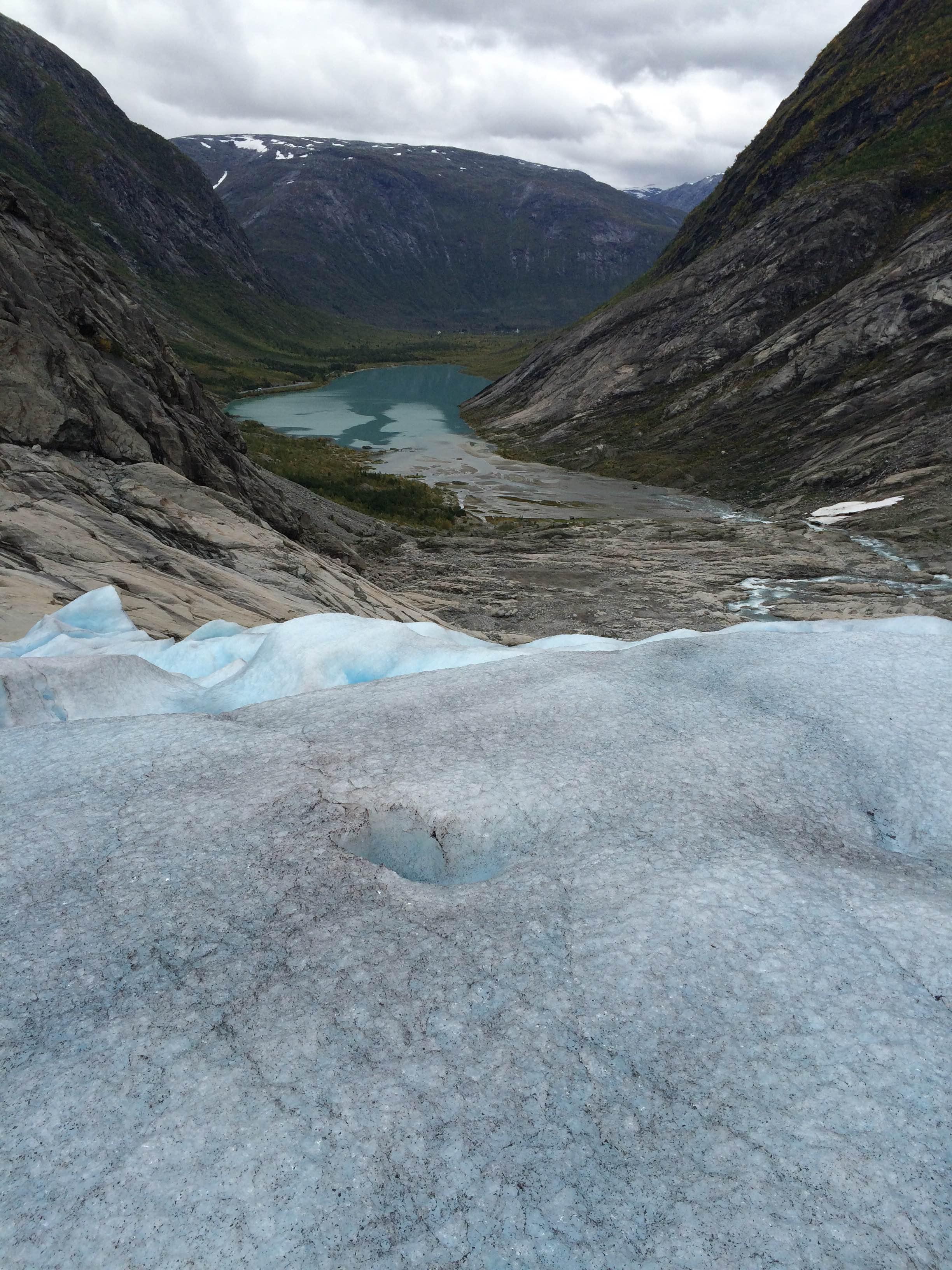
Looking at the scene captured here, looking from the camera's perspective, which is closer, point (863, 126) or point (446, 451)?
point (446, 451)

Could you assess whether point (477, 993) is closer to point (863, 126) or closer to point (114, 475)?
point (114, 475)

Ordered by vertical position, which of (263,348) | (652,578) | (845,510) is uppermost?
(263,348)

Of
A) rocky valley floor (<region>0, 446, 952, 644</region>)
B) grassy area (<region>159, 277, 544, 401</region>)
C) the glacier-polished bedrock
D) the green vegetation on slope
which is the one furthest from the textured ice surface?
grassy area (<region>159, 277, 544, 401</region>)

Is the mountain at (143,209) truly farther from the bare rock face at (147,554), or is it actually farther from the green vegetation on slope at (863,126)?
the bare rock face at (147,554)

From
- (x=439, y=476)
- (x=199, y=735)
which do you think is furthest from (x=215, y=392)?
(x=199, y=735)

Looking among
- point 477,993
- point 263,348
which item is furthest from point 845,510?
point 263,348

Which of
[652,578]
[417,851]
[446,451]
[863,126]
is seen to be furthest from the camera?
[863,126]

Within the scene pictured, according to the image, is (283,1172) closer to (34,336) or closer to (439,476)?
(34,336)

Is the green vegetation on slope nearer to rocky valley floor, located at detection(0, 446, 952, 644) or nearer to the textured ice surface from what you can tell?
rocky valley floor, located at detection(0, 446, 952, 644)
